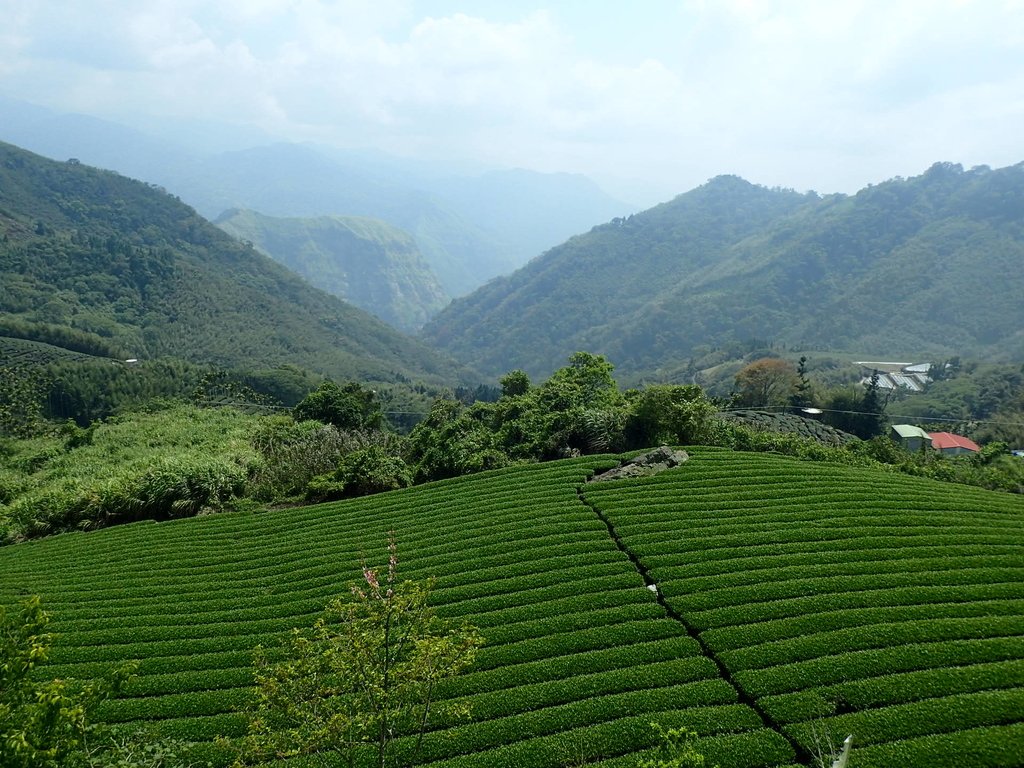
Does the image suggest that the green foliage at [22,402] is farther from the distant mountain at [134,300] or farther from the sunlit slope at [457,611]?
the sunlit slope at [457,611]

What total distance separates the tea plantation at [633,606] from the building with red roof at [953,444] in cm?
5868

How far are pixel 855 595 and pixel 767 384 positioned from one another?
6171 centimetres

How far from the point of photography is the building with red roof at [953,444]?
7188 cm

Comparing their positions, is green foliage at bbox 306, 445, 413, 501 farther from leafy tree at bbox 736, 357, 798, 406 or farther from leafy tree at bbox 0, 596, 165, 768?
leafy tree at bbox 736, 357, 798, 406

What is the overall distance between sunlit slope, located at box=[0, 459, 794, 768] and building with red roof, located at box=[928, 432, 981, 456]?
67002 mm

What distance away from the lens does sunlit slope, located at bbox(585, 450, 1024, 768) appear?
37.4 feet

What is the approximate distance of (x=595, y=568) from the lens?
1775 cm

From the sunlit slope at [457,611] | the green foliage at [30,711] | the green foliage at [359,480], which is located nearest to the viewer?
the green foliage at [30,711]

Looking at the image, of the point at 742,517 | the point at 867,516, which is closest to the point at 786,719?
the point at 742,517

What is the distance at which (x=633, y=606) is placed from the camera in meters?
15.8

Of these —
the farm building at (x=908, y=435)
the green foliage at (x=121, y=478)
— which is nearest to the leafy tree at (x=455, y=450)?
the green foliage at (x=121, y=478)

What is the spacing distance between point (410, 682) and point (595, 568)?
31.5 ft

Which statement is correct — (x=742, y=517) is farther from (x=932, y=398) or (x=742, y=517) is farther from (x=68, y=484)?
(x=932, y=398)

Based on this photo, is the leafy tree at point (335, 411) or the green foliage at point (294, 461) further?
the leafy tree at point (335, 411)
